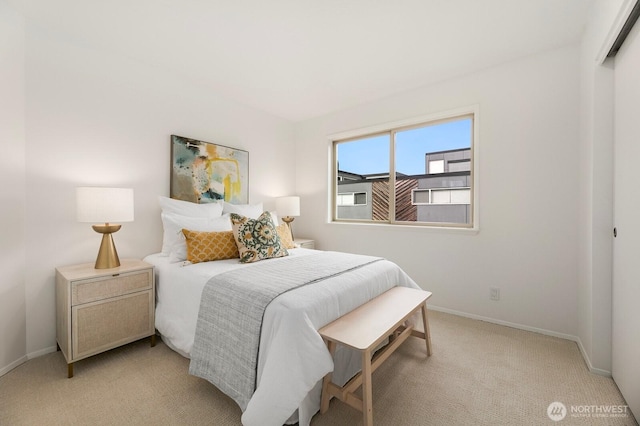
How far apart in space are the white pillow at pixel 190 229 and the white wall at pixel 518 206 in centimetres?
199

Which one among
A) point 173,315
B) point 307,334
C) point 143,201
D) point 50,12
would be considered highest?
point 50,12

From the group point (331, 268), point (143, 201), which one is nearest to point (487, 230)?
point (331, 268)

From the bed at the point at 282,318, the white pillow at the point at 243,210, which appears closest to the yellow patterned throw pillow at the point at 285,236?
the white pillow at the point at 243,210

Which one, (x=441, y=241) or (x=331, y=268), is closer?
(x=331, y=268)

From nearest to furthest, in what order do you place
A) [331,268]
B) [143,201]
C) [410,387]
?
[410,387]
[331,268]
[143,201]

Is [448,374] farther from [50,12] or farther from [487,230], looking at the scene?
[50,12]

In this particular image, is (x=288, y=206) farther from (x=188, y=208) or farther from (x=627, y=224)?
(x=627, y=224)

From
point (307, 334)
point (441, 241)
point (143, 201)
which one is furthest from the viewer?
point (441, 241)

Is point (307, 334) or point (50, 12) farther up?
point (50, 12)

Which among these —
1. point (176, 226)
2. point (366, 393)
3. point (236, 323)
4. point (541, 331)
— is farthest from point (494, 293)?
point (176, 226)

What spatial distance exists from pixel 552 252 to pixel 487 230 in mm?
510

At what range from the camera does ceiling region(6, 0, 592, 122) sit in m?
1.85

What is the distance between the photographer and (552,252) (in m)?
2.35

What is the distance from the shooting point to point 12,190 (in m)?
1.88
